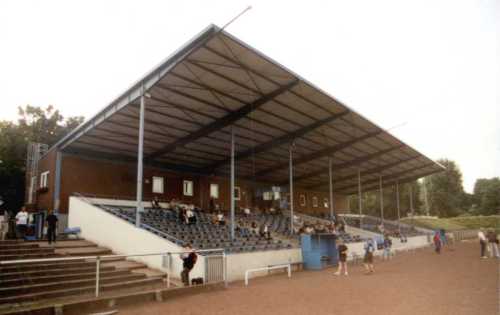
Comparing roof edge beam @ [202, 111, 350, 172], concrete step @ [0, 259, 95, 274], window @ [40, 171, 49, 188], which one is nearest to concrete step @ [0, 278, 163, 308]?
concrete step @ [0, 259, 95, 274]

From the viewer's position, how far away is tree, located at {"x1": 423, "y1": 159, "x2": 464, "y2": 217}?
253 ft

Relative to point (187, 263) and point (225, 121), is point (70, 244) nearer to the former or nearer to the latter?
point (187, 263)

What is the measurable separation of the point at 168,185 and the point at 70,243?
11.1 meters

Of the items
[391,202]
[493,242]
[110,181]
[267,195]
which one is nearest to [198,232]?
[110,181]

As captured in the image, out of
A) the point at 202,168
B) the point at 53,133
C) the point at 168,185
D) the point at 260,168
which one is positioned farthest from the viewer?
the point at 53,133

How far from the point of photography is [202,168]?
99.2 feet

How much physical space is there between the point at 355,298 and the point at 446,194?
7611cm

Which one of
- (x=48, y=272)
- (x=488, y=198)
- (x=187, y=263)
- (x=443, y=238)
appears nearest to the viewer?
(x=48, y=272)

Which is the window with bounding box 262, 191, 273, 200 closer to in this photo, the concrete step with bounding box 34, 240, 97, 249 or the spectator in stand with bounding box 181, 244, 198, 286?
the concrete step with bounding box 34, 240, 97, 249

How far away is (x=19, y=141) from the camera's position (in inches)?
1254

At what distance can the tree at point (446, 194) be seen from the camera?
77.0 m

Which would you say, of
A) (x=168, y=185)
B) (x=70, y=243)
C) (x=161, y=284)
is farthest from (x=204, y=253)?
(x=168, y=185)

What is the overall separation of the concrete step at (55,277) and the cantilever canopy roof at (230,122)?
8043 mm

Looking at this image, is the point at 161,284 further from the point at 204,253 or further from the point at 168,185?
the point at 168,185
